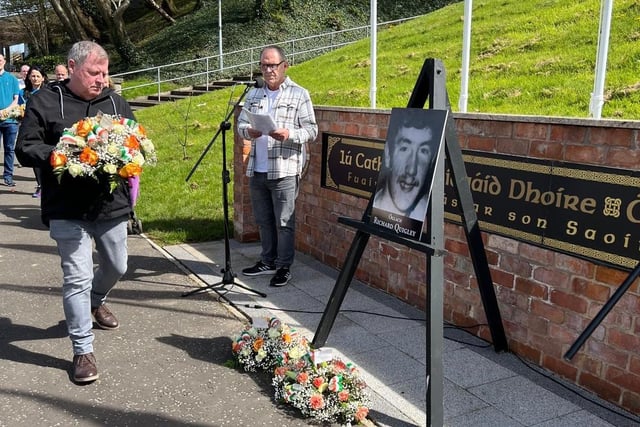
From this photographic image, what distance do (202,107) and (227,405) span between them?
1349 cm

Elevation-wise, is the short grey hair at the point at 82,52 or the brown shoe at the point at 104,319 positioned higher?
the short grey hair at the point at 82,52

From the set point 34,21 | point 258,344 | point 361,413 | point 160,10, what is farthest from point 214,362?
point 34,21

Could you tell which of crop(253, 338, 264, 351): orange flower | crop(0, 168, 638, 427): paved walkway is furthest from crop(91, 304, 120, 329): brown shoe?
crop(253, 338, 264, 351): orange flower

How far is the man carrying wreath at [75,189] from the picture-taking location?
359 cm

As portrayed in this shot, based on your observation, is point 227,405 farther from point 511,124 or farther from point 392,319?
point 511,124

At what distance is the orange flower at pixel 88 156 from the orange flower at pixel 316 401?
70.5 inches

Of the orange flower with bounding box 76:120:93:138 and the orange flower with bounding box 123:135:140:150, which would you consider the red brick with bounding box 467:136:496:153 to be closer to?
the orange flower with bounding box 123:135:140:150

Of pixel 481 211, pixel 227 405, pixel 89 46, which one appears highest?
pixel 89 46

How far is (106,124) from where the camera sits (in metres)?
3.57

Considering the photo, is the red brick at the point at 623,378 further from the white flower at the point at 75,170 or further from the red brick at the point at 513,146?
the white flower at the point at 75,170

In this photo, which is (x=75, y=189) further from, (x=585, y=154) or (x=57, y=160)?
(x=585, y=154)

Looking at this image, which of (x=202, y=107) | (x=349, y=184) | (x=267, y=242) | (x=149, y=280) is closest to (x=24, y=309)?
(x=149, y=280)

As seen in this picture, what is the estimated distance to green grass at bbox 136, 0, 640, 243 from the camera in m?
6.92

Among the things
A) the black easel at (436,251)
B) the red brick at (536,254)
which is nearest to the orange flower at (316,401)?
the black easel at (436,251)
